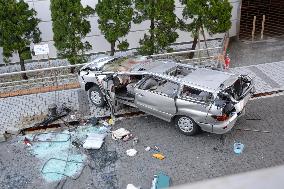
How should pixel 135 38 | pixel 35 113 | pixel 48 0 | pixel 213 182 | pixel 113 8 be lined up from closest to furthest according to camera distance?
1. pixel 213 182
2. pixel 35 113
3. pixel 113 8
4. pixel 48 0
5. pixel 135 38

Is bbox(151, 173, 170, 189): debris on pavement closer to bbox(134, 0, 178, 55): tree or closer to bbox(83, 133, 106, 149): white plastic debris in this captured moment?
bbox(83, 133, 106, 149): white plastic debris

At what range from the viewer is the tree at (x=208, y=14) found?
1420 centimetres

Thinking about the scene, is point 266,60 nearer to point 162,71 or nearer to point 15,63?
point 162,71

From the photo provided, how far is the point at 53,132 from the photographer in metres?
10.4

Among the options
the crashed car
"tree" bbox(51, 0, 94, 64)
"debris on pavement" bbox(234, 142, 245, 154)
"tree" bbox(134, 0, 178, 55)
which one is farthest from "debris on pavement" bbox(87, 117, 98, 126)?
"tree" bbox(134, 0, 178, 55)

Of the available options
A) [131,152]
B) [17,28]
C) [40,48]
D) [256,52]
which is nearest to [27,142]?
[131,152]

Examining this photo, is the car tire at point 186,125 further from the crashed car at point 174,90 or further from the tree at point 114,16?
the tree at point 114,16

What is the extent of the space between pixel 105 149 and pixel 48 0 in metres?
8.45

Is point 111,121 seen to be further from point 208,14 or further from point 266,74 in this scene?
point 208,14

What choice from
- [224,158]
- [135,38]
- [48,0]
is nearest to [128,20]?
[135,38]

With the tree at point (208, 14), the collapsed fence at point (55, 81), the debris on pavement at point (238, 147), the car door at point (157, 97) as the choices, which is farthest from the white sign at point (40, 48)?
the debris on pavement at point (238, 147)

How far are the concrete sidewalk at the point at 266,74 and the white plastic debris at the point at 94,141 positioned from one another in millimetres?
5413

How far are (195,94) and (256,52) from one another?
23.7 feet

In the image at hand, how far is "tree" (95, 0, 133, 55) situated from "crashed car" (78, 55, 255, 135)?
3273 mm
